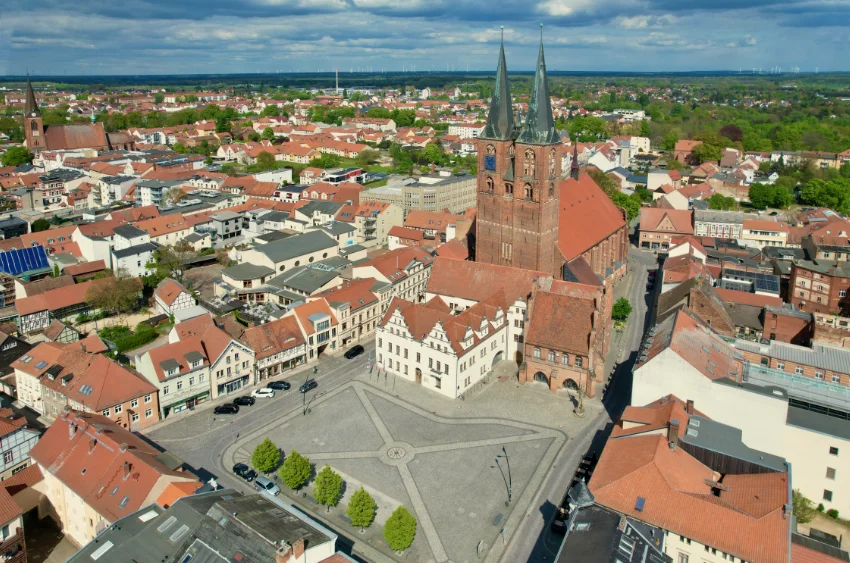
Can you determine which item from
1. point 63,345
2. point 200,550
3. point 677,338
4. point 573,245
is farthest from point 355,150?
point 200,550

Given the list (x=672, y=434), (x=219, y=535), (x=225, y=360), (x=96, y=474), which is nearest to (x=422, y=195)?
(x=225, y=360)

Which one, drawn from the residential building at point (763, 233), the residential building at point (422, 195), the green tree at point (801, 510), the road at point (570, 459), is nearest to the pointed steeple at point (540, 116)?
the road at point (570, 459)

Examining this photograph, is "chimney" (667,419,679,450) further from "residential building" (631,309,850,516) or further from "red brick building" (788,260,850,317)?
"red brick building" (788,260,850,317)

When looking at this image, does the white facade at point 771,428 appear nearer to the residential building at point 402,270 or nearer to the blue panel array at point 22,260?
the residential building at point 402,270

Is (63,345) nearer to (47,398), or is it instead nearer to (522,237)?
(47,398)

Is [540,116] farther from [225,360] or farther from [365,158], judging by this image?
[365,158]

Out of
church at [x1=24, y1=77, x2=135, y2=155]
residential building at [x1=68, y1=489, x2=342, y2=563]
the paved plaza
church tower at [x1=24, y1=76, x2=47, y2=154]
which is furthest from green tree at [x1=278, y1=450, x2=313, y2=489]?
church tower at [x1=24, y1=76, x2=47, y2=154]
